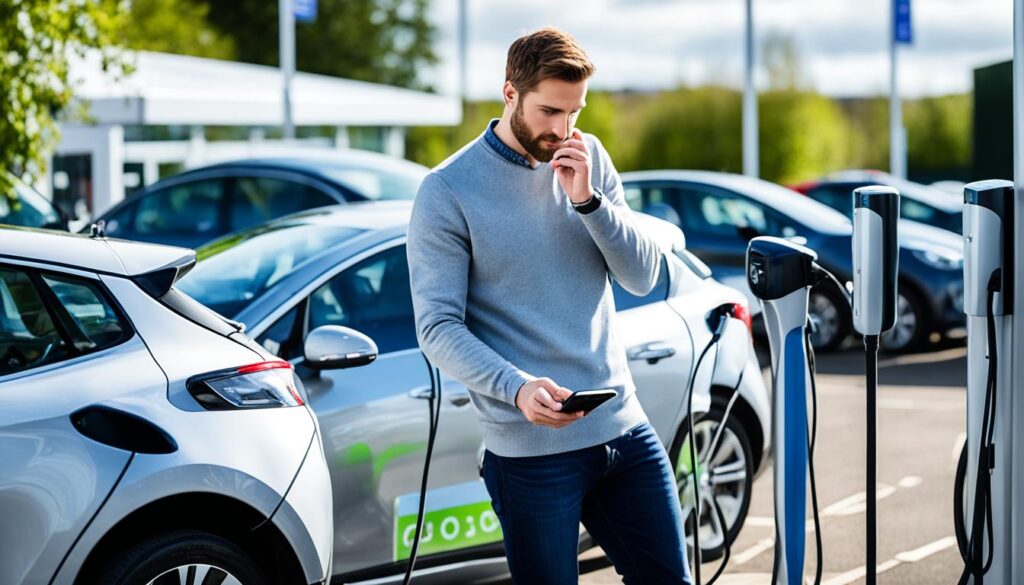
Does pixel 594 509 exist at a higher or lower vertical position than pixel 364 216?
lower

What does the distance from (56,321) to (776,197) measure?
9.96m

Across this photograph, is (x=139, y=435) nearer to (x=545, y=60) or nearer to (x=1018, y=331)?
(x=545, y=60)

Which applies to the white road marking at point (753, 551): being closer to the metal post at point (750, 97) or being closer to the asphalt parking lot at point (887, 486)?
the asphalt parking lot at point (887, 486)

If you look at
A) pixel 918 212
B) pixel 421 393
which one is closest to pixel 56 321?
pixel 421 393

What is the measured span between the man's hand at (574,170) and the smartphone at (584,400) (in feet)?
1.38

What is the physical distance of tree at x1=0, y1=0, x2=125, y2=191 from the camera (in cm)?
1041

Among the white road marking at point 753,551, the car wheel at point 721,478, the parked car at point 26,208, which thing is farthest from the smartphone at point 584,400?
the parked car at point 26,208

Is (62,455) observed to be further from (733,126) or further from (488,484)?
(733,126)

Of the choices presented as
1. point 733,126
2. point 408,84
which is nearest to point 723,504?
point 733,126

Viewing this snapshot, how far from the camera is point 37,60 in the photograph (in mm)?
10633

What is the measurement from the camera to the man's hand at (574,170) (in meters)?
3.30

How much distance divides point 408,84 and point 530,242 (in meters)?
59.3

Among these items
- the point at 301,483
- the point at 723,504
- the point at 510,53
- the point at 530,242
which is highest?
the point at 510,53

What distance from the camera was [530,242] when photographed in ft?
11.2
